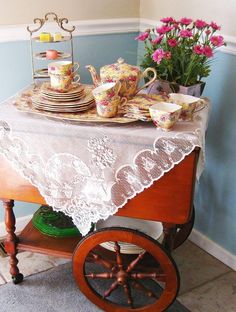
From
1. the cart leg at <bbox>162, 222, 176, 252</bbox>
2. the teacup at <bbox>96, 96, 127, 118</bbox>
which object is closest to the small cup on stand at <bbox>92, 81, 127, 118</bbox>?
the teacup at <bbox>96, 96, 127, 118</bbox>

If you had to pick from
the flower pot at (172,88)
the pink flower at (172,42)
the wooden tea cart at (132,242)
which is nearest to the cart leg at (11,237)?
the wooden tea cart at (132,242)

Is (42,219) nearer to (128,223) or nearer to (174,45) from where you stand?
(128,223)

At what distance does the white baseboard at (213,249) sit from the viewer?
1935mm

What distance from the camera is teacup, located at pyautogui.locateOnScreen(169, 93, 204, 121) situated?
4.61 feet

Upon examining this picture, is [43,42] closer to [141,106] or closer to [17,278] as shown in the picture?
[141,106]

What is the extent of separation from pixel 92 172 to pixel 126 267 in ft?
1.40

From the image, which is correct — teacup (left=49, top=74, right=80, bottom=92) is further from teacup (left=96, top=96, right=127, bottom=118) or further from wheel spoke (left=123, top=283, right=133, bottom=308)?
wheel spoke (left=123, top=283, right=133, bottom=308)

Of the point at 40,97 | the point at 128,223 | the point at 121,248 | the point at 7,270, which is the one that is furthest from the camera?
the point at 7,270

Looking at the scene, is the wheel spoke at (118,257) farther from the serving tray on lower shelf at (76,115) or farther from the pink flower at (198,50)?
the pink flower at (198,50)

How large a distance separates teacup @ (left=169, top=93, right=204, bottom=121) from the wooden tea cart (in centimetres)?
17

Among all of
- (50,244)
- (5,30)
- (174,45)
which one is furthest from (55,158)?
(5,30)

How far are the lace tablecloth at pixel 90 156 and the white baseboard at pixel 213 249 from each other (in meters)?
0.70

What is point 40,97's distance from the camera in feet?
4.88

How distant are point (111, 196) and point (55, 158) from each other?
0.74 ft
